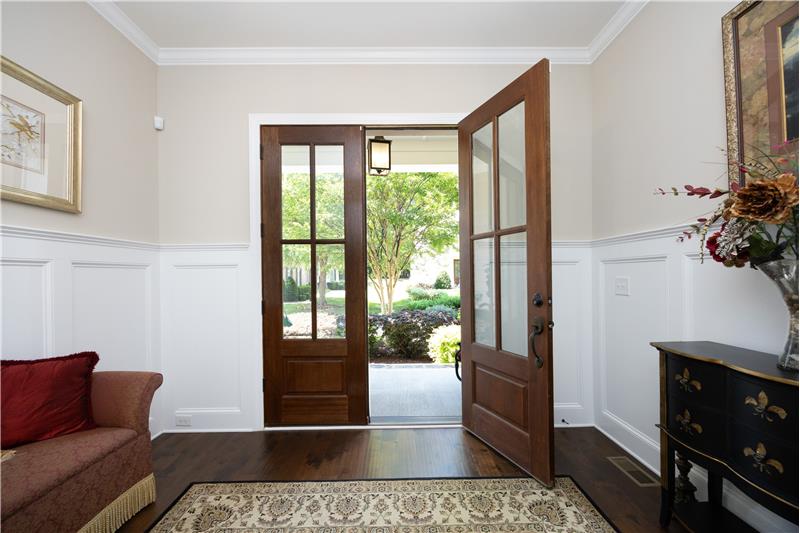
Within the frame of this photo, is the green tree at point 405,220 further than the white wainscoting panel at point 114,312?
Yes

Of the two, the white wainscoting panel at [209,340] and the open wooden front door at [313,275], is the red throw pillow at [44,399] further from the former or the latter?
the open wooden front door at [313,275]

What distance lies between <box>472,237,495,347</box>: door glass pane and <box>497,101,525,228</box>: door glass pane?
236mm

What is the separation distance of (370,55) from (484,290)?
1955 mm

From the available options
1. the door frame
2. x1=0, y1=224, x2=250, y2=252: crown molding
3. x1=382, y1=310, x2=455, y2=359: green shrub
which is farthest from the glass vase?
x1=382, y1=310, x2=455, y2=359: green shrub

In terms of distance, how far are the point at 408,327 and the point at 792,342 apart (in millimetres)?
5412

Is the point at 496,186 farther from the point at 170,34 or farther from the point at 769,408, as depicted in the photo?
the point at 170,34

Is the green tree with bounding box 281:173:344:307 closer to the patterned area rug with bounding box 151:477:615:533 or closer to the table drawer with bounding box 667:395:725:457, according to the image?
the patterned area rug with bounding box 151:477:615:533

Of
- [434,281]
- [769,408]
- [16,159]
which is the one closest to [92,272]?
[16,159]

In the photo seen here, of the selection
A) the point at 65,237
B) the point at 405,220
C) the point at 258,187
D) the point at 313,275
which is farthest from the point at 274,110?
the point at 405,220

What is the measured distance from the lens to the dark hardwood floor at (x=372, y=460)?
196cm

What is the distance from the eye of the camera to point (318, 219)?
9.45 feet

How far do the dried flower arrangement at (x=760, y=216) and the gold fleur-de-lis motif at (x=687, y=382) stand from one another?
1.54 feet

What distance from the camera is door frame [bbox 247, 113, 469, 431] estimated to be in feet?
9.30

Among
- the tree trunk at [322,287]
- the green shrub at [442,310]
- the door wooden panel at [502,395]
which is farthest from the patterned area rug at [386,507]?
the green shrub at [442,310]
